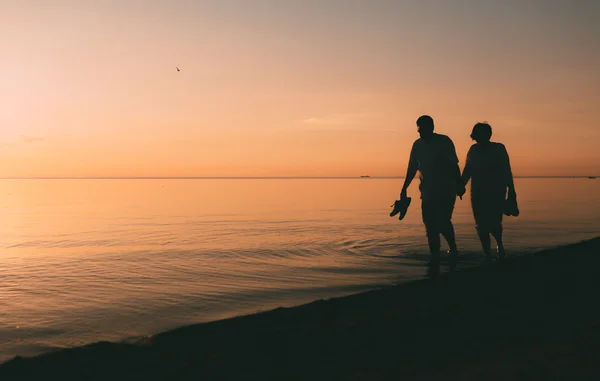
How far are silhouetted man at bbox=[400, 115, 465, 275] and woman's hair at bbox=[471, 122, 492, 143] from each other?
2.23 ft

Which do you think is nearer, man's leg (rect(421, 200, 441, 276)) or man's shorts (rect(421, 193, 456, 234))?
man's shorts (rect(421, 193, 456, 234))

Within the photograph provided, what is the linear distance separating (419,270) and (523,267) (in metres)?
2.97

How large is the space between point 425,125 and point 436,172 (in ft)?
2.77

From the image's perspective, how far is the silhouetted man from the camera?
8719mm

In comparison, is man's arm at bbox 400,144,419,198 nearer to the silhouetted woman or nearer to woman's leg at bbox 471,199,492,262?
the silhouetted woman

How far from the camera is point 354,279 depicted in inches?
413

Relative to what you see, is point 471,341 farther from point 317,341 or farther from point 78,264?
point 78,264

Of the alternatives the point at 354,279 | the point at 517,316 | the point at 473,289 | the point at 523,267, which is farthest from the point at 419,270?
the point at 517,316

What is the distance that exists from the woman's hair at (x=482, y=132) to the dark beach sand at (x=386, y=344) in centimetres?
319

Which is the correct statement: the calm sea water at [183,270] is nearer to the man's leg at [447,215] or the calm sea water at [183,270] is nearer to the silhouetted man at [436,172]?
the man's leg at [447,215]

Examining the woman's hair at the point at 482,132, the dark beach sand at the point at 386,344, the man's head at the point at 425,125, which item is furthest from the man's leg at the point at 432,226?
the dark beach sand at the point at 386,344

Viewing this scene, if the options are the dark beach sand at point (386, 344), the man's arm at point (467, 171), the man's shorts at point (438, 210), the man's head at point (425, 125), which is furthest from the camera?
the man's arm at point (467, 171)

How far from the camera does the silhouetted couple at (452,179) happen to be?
8.75 metres

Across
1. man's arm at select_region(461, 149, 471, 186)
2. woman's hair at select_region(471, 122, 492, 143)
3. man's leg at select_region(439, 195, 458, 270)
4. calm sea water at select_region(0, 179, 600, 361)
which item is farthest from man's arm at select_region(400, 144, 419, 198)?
calm sea water at select_region(0, 179, 600, 361)
